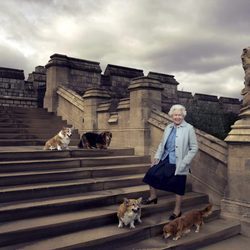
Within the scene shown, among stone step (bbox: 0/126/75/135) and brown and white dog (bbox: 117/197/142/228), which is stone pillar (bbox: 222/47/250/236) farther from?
stone step (bbox: 0/126/75/135)

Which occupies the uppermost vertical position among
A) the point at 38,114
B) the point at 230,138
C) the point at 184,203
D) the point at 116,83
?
the point at 116,83

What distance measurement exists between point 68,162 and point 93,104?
3.81 meters

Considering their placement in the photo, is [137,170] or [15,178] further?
[137,170]

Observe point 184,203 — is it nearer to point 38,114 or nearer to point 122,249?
point 122,249

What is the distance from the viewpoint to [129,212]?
466 cm

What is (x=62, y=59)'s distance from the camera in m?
13.3

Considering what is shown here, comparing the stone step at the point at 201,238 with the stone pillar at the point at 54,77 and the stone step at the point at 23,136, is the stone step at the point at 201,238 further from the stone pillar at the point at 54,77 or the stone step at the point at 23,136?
the stone pillar at the point at 54,77

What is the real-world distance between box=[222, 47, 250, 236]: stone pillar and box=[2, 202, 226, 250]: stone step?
28.4 inches

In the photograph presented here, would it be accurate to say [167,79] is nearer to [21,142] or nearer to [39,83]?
[39,83]

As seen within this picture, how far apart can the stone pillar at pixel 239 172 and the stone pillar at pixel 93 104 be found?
17.4 feet

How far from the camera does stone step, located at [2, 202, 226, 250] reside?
408cm

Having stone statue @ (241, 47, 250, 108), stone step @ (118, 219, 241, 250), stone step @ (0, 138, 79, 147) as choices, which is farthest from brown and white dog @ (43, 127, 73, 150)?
stone statue @ (241, 47, 250, 108)

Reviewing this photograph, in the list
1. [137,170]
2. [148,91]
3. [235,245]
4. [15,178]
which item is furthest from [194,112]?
[15,178]

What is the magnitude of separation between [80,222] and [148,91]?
15.3ft
